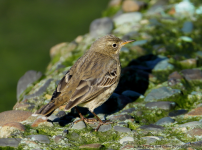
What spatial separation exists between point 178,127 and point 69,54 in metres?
3.69

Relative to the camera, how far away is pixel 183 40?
27.4 ft

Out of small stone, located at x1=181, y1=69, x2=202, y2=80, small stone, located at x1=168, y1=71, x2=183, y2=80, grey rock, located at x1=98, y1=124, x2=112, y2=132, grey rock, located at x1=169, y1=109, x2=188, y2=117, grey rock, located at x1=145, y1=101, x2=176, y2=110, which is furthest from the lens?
small stone, located at x1=181, y1=69, x2=202, y2=80

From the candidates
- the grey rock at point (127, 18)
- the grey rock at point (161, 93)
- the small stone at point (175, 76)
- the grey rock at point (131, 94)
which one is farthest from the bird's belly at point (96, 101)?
the grey rock at point (127, 18)

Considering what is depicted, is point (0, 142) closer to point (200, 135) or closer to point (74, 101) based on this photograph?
point (74, 101)

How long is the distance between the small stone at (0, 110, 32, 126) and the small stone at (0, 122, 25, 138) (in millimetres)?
394

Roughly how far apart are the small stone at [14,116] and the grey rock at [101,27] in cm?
357

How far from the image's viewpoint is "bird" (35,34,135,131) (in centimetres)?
537

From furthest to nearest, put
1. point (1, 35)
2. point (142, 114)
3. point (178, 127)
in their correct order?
1. point (1, 35)
2. point (142, 114)
3. point (178, 127)

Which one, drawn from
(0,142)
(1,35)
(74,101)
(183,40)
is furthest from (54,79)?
(1,35)

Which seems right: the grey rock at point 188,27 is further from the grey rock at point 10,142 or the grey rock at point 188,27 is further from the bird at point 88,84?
the grey rock at point 10,142

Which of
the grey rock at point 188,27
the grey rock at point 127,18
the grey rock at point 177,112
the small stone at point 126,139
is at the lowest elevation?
the small stone at point 126,139

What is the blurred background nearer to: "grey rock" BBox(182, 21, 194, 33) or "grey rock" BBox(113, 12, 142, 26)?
"grey rock" BBox(113, 12, 142, 26)

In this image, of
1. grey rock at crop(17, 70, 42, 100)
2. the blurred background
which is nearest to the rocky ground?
grey rock at crop(17, 70, 42, 100)

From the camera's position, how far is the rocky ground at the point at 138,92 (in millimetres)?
4934
